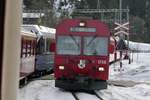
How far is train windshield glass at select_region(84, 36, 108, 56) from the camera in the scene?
20016mm

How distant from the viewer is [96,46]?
66.4 ft

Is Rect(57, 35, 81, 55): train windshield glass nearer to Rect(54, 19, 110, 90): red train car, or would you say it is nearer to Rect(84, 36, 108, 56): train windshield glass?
Rect(54, 19, 110, 90): red train car

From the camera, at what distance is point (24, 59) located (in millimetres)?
19453

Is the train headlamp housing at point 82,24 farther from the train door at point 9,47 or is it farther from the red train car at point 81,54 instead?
the train door at point 9,47

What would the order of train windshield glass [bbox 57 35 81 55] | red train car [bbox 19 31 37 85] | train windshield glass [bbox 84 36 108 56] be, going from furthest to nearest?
train windshield glass [bbox 57 35 81 55]
train windshield glass [bbox 84 36 108 56]
red train car [bbox 19 31 37 85]

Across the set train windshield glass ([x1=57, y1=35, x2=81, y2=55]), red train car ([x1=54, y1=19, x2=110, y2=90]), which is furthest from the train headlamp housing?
train windshield glass ([x1=57, y1=35, x2=81, y2=55])

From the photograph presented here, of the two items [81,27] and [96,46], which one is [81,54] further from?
[81,27]

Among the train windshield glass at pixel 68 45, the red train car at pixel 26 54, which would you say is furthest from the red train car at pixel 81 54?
the red train car at pixel 26 54

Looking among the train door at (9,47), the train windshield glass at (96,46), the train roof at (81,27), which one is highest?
the train roof at (81,27)

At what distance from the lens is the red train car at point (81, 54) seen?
20.1 metres

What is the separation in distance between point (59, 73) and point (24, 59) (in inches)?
61.6

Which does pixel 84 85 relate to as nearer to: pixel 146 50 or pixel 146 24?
pixel 146 50

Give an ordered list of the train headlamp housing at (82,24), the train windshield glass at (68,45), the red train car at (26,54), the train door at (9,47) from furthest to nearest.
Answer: the train headlamp housing at (82,24) < the train windshield glass at (68,45) < the red train car at (26,54) < the train door at (9,47)

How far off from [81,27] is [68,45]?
81cm
